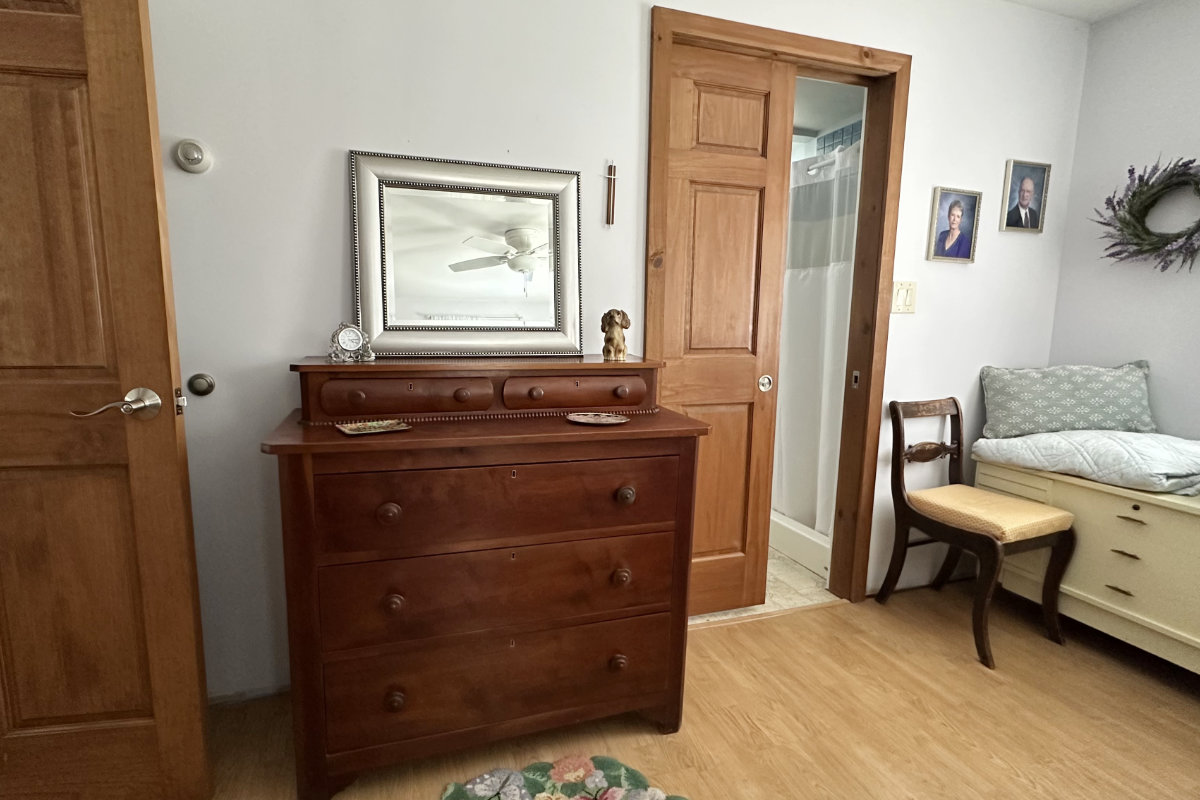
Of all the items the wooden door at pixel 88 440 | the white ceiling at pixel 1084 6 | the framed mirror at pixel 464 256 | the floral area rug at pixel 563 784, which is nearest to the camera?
the wooden door at pixel 88 440

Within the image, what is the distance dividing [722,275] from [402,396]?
4.12 feet

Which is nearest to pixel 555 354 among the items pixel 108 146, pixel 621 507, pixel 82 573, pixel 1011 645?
pixel 621 507

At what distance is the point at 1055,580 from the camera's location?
2.19 m

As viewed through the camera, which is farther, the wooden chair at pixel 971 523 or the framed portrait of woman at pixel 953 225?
the framed portrait of woman at pixel 953 225

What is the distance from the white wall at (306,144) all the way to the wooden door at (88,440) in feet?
0.97

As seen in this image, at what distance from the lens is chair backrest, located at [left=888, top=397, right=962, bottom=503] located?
232cm

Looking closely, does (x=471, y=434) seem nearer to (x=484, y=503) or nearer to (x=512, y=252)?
(x=484, y=503)

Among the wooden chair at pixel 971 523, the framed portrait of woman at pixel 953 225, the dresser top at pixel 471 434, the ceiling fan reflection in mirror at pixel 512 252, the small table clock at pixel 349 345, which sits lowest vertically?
the wooden chair at pixel 971 523

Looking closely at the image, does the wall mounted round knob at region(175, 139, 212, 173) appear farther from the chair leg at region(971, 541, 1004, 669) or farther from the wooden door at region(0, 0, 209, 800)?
the chair leg at region(971, 541, 1004, 669)

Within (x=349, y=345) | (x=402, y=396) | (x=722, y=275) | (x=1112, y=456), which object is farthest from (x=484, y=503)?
(x=1112, y=456)

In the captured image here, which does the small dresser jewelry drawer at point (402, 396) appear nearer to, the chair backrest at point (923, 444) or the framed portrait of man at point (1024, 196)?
the chair backrest at point (923, 444)

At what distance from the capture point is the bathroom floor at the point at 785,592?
2338mm

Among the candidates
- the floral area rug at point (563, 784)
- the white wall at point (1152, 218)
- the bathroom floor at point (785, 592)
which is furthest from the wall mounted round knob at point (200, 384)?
the white wall at point (1152, 218)

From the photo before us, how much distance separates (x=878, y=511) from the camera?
96.6 inches
